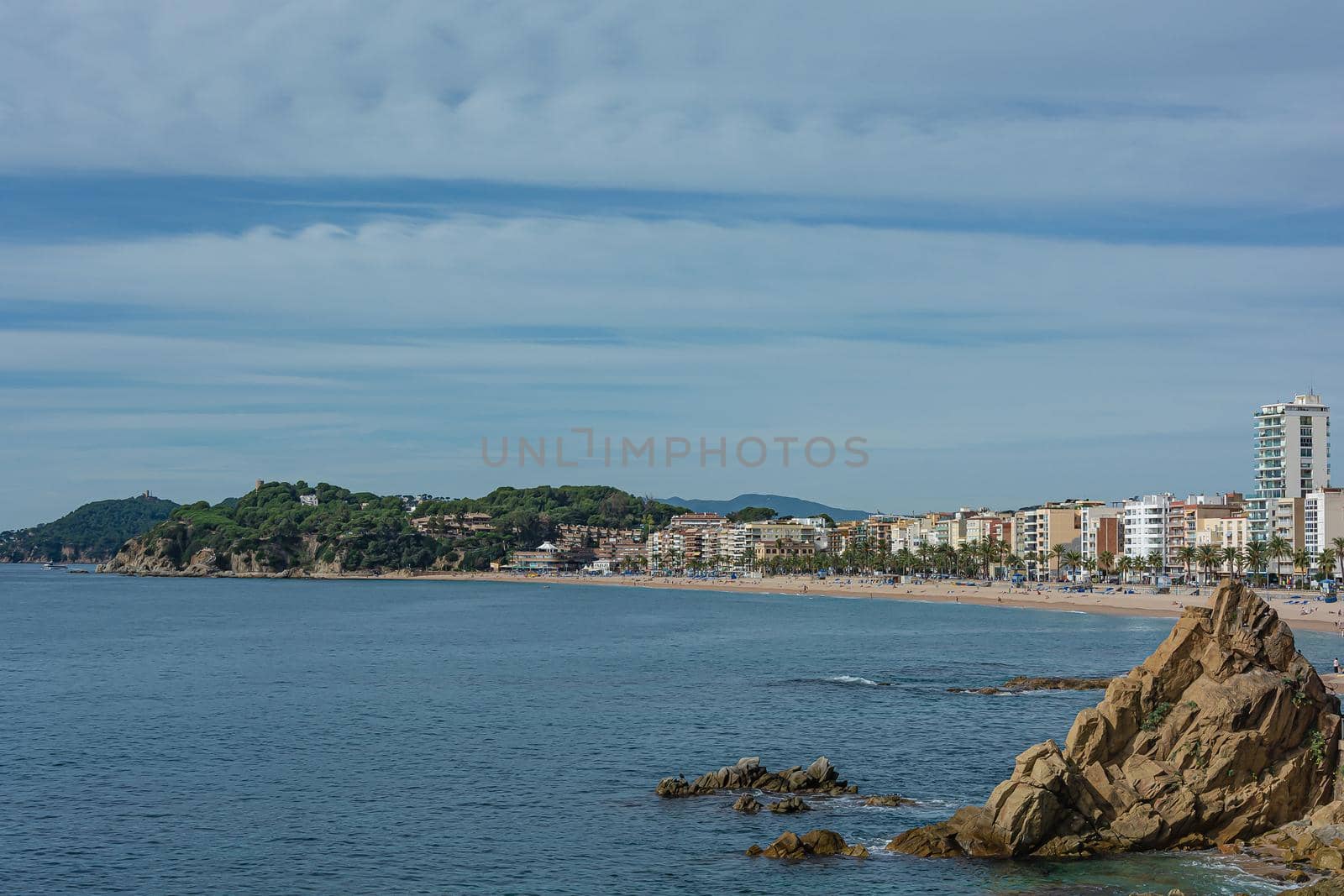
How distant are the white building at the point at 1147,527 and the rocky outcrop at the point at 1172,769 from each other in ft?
538

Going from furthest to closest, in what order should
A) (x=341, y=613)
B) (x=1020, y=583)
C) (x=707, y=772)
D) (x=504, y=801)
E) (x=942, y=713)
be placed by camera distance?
(x=1020, y=583)
(x=341, y=613)
(x=942, y=713)
(x=707, y=772)
(x=504, y=801)

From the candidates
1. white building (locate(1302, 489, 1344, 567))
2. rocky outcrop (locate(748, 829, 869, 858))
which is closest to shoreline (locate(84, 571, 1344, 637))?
white building (locate(1302, 489, 1344, 567))

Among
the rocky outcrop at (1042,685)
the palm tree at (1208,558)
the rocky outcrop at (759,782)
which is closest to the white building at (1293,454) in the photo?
the palm tree at (1208,558)

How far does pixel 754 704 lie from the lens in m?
56.5

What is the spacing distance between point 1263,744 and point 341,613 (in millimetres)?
122308

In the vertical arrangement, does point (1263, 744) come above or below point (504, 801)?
above

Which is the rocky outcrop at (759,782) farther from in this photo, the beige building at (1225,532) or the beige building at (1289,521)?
the beige building at (1225,532)

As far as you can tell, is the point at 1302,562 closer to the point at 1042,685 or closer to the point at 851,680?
the point at 1042,685

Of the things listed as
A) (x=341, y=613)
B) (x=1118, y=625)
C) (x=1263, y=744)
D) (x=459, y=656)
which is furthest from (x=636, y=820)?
(x=341, y=613)

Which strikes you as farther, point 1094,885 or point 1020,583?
point 1020,583

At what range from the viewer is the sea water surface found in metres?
29.3

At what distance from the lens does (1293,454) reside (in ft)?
566

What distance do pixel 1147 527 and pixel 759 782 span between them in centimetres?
16915

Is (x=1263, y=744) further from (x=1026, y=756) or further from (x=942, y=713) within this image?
(x=942, y=713)
